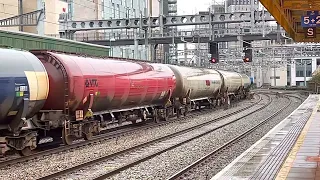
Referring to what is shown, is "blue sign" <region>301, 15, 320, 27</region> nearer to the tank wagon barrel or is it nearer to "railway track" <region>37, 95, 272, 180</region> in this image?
"railway track" <region>37, 95, 272, 180</region>

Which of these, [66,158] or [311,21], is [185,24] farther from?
[66,158]

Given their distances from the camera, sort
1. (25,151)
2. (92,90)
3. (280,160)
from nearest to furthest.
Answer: (280,160), (25,151), (92,90)

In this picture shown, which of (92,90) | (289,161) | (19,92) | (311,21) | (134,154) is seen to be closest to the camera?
(289,161)

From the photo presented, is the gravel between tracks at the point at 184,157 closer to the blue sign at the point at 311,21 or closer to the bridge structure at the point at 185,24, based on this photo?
the blue sign at the point at 311,21

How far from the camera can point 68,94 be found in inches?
592

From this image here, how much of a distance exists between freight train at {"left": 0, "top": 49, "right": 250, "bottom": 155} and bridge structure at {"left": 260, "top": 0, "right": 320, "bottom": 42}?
6.78 m

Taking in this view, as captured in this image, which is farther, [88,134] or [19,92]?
[88,134]

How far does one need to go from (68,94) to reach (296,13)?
8.64m

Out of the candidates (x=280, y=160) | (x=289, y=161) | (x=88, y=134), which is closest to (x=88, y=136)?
(x=88, y=134)

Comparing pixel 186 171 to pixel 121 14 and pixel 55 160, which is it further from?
pixel 121 14

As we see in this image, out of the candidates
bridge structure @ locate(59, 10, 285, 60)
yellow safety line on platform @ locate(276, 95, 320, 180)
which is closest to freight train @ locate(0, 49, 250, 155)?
yellow safety line on platform @ locate(276, 95, 320, 180)

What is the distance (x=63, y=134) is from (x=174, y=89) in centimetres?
1240

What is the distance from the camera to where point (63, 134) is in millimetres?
15703

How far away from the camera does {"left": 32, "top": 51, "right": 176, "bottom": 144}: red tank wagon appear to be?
15.0 meters
